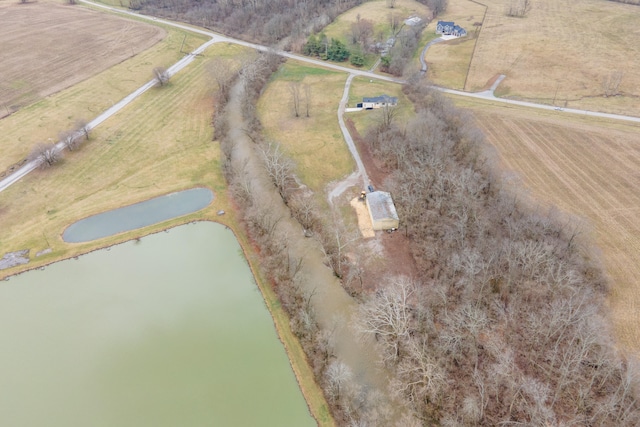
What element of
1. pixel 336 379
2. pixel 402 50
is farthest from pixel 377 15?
pixel 336 379

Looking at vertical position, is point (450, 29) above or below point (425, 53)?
above

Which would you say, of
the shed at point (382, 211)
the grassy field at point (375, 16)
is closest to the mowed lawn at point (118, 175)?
the shed at point (382, 211)

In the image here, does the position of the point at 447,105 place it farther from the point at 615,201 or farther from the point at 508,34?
the point at 508,34

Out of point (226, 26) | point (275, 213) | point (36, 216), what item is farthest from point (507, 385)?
point (226, 26)

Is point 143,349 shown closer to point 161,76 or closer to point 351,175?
point 351,175

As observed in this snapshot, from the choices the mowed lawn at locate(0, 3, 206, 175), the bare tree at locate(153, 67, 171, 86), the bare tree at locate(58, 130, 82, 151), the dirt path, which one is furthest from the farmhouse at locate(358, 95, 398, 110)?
the bare tree at locate(58, 130, 82, 151)

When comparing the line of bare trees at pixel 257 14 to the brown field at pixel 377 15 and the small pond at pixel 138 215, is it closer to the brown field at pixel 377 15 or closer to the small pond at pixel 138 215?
the brown field at pixel 377 15
